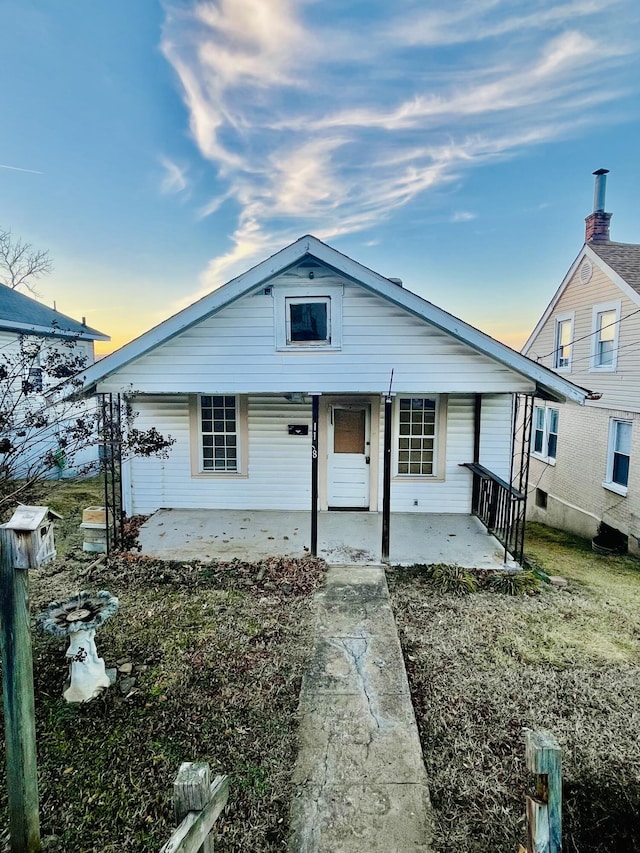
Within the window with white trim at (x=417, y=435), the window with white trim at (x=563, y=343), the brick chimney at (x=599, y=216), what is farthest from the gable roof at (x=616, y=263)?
the window with white trim at (x=417, y=435)

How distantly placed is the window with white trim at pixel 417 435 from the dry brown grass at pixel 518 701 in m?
2.83

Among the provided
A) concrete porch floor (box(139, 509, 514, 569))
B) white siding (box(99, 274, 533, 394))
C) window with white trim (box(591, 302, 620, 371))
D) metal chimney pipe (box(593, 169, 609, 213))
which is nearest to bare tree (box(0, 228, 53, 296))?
concrete porch floor (box(139, 509, 514, 569))

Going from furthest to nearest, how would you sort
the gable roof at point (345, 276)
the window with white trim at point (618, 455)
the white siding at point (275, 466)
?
1. the window with white trim at point (618, 455)
2. the white siding at point (275, 466)
3. the gable roof at point (345, 276)

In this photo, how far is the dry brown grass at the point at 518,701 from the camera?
2691 mm

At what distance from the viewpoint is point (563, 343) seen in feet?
47.9

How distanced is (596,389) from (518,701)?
1160 centimetres

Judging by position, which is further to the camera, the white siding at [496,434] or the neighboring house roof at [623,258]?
the neighboring house roof at [623,258]

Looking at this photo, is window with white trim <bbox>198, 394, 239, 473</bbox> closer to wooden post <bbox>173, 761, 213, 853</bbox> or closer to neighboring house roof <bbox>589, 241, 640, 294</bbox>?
wooden post <bbox>173, 761, 213, 853</bbox>

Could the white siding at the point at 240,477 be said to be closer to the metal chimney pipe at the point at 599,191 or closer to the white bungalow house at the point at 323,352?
the white bungalow house at the point at 323,352

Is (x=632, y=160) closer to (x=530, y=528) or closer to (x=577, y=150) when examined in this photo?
(x=577, y=150)

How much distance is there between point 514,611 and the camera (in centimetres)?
548

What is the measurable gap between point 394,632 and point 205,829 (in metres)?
3.42

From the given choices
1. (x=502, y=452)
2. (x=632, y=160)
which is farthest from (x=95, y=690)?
(x=632, y=160)

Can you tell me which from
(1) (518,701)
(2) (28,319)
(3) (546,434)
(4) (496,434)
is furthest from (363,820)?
(2) (28,319)
